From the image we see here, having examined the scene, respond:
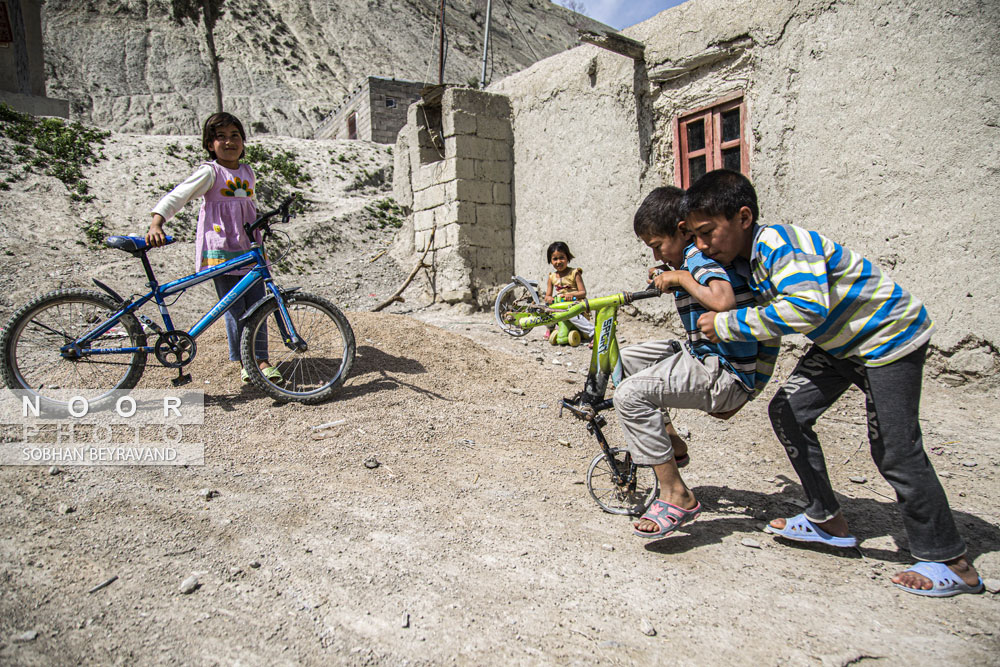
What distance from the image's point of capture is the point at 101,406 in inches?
134

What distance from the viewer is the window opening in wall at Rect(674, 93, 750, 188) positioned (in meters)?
5.01

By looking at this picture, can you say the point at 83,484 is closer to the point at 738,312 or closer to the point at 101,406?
the point at 101,406

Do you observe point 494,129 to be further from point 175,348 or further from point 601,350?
point 601,350

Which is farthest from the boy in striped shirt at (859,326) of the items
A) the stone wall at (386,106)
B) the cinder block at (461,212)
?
the stone wall at (386,106)

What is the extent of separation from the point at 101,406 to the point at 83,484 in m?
1.05

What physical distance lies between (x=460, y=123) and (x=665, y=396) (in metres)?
5.83

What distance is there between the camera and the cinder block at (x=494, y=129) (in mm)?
7242

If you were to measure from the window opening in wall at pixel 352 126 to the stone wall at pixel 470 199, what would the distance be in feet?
52.3

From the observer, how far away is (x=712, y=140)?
523cm

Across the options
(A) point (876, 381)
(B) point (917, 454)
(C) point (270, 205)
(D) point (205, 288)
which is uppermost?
(C) point (270, 205)

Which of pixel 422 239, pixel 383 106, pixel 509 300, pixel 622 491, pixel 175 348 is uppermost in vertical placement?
pixel 383 106

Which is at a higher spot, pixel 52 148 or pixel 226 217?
pixel 52 148

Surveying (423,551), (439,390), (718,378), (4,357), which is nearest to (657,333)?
(439,390)

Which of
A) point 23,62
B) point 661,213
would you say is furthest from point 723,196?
point 23,62
